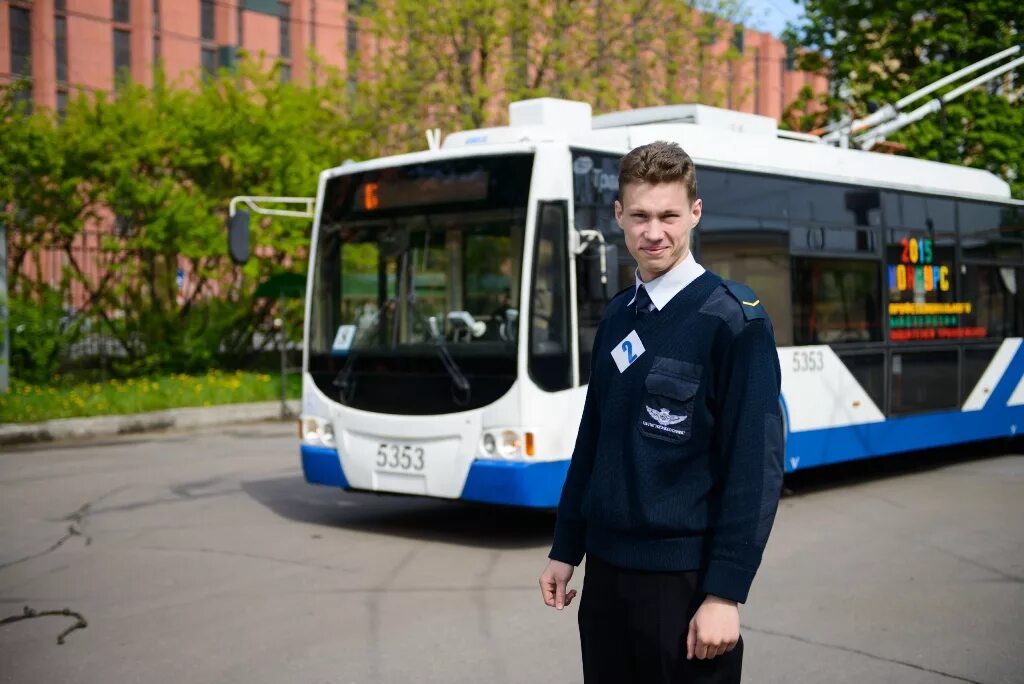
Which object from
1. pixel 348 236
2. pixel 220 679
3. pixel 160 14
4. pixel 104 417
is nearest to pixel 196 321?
pixel 104 417

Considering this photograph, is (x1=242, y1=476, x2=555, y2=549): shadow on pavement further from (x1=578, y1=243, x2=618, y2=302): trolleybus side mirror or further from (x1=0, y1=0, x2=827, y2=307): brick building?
(x1=0, y1=0, x2=827, y2=307): brick building

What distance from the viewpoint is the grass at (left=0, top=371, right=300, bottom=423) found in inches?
646

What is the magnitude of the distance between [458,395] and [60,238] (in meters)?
12.8

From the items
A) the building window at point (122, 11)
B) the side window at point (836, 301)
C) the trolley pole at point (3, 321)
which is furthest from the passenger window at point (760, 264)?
the building window at point (122, 11)

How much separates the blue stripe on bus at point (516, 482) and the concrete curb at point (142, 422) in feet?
28.8

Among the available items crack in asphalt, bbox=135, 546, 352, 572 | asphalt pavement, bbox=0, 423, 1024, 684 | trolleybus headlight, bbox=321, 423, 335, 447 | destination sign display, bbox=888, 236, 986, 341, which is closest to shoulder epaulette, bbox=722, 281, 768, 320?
asphalt pavement, bbox=0, 423, 1024, 684

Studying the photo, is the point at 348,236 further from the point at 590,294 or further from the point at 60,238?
the point at 60,238

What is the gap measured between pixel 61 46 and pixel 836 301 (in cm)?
4444

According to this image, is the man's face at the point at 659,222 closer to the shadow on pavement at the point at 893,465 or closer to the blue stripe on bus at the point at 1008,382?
the shadow on pavement at the point at 893,465

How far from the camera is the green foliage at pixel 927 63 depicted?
76.4 ft

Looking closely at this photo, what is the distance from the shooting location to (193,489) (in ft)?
37.2

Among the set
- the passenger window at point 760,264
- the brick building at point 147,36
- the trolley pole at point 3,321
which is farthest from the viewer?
the brick building at point 147,36

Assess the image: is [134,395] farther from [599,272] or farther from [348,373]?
[599,272]

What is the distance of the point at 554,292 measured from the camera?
852 cm
